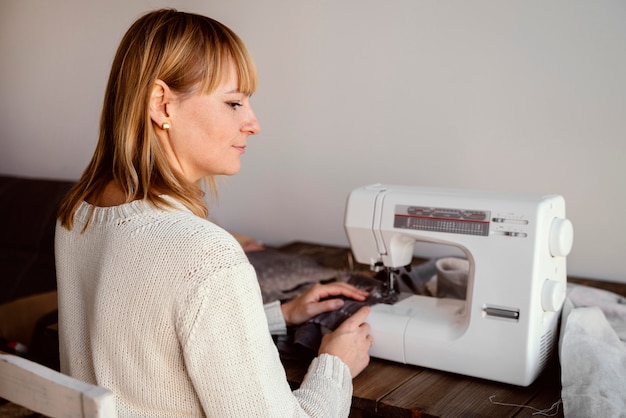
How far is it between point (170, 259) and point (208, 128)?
298 millimetres

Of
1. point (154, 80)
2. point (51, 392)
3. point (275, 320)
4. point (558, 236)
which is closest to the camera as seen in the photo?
point (51, 392)

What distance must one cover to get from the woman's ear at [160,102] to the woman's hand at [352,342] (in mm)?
565

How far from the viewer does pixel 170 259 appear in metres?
1.10

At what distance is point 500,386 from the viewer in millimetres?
1452

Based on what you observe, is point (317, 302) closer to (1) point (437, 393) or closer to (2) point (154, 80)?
(1) point (437, 393)

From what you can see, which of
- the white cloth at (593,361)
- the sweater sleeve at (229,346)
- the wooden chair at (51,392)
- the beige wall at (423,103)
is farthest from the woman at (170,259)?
the beige wall at (423,103)

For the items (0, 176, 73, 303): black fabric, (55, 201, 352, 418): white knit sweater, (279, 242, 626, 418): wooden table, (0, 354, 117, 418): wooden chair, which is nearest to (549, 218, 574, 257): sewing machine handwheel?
(279, 242, 626, 418): wooden table

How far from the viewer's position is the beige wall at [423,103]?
2113 millimetres

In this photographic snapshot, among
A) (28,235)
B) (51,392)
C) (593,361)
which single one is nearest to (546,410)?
(593,361)

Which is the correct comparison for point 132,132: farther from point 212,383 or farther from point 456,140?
point 456,140

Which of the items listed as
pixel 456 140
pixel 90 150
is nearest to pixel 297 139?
pixel 456 140

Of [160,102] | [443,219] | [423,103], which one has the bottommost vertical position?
[443,219]

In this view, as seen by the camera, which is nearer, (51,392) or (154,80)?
(51,392)

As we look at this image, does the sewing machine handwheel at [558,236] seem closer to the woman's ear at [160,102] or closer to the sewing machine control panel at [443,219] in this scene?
the sewing machine control panel at [443,219]
